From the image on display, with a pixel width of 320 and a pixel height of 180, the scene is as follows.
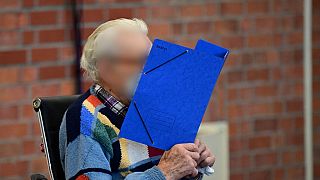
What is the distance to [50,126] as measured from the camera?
97.0 inches

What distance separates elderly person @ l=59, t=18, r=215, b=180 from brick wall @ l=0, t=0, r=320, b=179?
99 cm

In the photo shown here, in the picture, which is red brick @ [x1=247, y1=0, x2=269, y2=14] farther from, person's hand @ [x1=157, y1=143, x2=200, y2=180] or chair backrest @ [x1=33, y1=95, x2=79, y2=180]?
person's hand @ [x1=157, y1=143, x2=200, y2=180]

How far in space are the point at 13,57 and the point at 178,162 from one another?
1.31 m

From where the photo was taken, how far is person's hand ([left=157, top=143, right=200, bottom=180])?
2129 millimetres

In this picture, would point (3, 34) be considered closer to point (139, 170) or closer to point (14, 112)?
point (14, 112)

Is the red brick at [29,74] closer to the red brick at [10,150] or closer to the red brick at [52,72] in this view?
the red brick at [52,72]

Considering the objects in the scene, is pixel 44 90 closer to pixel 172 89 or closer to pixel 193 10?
pixel 193 10

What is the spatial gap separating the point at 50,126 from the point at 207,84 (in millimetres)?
626

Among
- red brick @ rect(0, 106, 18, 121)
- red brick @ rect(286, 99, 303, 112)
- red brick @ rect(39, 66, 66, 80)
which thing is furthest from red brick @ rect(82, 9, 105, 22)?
red brick @ rect(286, 99, 303, 112)

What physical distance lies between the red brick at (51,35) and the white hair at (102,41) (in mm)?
1021

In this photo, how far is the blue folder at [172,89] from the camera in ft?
6.94

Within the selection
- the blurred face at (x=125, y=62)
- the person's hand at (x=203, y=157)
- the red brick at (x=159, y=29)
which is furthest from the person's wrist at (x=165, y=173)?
the red brick at (x=159, y=29)

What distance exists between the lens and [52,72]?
130 inches

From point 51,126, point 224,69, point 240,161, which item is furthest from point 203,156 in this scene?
point 240,161
